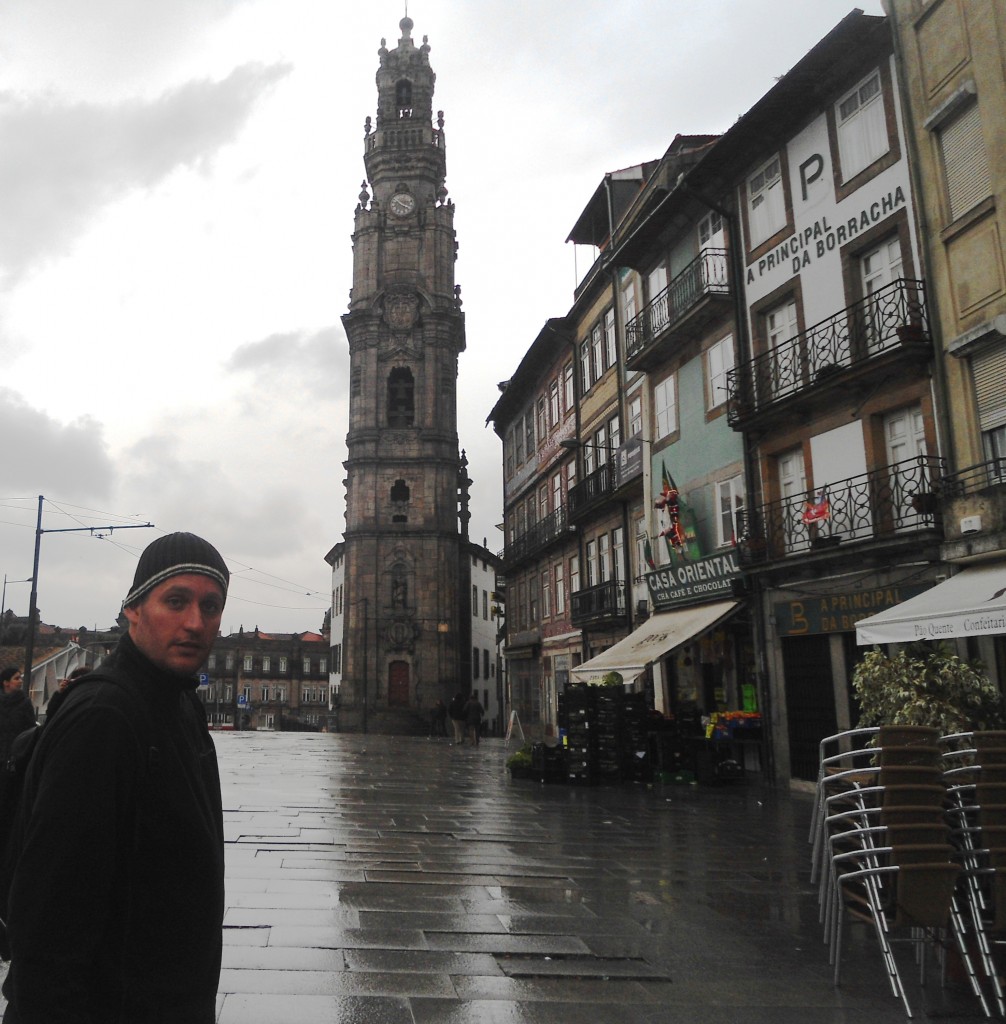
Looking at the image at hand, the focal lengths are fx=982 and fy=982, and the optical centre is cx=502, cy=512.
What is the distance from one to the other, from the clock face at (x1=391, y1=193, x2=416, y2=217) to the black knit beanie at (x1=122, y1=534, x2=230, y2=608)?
2561 inches

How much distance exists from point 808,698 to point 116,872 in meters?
17.1

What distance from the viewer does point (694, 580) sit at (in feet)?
71.0

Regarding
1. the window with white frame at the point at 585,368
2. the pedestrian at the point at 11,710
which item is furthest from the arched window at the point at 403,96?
the pedestrian at the point at 11,710

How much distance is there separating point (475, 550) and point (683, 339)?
46927 mm

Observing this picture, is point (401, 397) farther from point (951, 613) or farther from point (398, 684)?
point (951, 613)

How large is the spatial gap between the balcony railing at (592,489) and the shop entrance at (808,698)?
10.1 metres

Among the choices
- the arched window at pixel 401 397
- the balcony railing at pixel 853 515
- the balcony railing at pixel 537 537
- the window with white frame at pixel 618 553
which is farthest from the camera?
the arched window at pixel 401 397

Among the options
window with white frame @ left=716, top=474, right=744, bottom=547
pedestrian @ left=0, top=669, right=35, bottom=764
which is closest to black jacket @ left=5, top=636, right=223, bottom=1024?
pedestrian @ left=0, top=669, right=35, bottom=764

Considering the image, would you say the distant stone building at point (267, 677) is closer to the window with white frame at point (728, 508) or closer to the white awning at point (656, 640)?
the white awning at point (656, 640)

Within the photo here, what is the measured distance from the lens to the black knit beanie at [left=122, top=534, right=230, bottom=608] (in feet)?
8.82

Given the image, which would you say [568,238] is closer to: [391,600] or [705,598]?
[705,598]

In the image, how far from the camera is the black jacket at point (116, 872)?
83.7 inches

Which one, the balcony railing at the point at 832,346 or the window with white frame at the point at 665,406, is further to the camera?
the window with white frame at the point at 665,406

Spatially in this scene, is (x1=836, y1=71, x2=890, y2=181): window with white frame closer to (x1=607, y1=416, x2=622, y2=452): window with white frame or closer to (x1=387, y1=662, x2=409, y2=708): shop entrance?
(x1=607, y1=416, x2=622, y2=452): window with white frame
